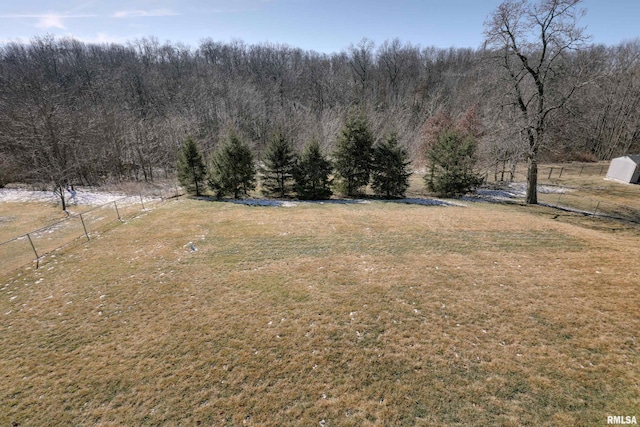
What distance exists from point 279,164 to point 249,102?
31990mm

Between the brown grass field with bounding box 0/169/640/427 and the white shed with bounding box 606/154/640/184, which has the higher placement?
the white shed with bounding box 606/154/640/184

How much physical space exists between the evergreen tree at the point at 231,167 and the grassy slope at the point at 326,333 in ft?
33.5

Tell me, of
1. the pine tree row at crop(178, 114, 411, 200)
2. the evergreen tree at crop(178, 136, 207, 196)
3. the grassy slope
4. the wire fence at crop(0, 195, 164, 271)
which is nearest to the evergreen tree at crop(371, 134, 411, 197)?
the pine tree row at crop(178, 114, 411, 200)

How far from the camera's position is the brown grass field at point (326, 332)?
4.40 meters

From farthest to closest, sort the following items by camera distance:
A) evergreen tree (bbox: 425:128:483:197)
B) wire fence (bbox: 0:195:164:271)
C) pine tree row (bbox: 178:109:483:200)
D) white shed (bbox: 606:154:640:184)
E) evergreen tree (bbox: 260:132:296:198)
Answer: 1. white shed (bbox: 606:154:640:184)
2. evergreen tree (bbox: 425:128:483:197)
3. pine tree row (bbox: 178:109:483:200)
4. evergreen tree (bbox: 260:132:296:198)
5. wire fence (bbox: 0:195:164:271)

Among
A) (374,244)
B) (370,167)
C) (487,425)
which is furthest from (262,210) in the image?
(487,425)

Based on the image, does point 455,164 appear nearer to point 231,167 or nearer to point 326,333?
point 231,167

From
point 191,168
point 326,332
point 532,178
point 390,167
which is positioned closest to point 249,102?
point 191,168

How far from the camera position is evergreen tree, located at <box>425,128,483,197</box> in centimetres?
2102

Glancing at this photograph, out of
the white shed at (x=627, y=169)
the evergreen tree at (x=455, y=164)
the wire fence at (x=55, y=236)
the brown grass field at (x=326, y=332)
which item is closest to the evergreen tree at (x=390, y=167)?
the evergreen tree at (x=455, y=164)

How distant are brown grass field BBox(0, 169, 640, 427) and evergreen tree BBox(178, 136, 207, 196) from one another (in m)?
10.7

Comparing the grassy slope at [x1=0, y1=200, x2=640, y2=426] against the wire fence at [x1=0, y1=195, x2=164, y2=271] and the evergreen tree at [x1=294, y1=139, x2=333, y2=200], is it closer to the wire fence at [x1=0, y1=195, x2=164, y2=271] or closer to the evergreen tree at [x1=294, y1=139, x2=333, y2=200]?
the wire fence at [x1=0, y1=195, x2=164, y2=271]

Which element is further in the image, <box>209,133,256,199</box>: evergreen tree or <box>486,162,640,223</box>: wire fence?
<box>209,133,256,199</box>: evergreen tree

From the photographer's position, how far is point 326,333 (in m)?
6.00
